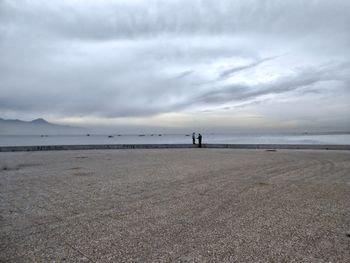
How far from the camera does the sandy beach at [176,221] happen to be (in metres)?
3.57

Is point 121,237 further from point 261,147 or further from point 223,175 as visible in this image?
point 261,147

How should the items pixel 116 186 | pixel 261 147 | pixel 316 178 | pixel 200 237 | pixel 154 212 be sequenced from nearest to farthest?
pixel 200 237, pixel 154 212, pixel 116 186, pixel 316 178, pixel 261 147

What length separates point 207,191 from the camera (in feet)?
23.5

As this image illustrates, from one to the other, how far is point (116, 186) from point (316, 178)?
6.61 meters

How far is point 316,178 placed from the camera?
9.22m

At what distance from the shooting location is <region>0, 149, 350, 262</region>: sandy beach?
141 inches

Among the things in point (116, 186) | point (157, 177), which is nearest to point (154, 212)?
point (116, 186)

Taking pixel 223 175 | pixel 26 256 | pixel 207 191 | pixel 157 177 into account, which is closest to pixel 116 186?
pixel 157 177

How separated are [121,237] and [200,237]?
1.18 meters

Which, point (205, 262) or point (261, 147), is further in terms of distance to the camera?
point (261, 147)

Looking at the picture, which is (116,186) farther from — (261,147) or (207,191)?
(261,147)

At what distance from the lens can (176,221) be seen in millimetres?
4809

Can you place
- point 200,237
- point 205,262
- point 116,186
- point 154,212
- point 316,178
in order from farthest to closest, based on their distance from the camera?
point 316,178, point 116,186, point 154,212, point 200,237, point 205,262

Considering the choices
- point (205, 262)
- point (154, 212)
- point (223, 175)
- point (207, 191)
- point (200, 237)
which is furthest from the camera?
point (223, 175)
